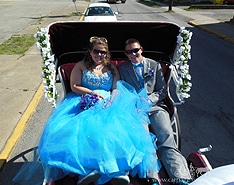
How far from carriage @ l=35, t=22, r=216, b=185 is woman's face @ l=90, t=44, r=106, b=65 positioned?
1.79ft

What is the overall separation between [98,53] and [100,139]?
136cm

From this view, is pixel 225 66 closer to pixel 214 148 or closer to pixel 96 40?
→ pixel 214 148

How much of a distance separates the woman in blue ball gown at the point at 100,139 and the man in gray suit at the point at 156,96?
0.16m

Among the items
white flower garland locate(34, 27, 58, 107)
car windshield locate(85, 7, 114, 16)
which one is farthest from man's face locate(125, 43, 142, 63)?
car windshield locate(85, 7, 114, 16)

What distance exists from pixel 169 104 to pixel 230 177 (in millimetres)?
2414

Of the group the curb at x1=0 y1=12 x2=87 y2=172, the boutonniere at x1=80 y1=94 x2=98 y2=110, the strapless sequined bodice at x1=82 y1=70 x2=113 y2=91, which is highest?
the strapless sequined bodice at x1=82 y1=70 x2=113 y2=91

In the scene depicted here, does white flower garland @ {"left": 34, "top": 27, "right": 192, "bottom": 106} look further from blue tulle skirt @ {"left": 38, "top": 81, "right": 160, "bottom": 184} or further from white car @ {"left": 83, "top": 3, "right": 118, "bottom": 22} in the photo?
white car @ {"left": 83, "top": 3, "right": 118, "bottom": 22}

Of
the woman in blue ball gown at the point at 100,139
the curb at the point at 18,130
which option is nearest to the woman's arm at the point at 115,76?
the woman in blue ball gown at the point at 100,139

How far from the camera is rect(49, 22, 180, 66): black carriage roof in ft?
13.0

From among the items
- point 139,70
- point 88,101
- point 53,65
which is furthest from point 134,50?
point 53,65

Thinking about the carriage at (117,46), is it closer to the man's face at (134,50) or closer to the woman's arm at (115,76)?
the woman's arm at (115,76)

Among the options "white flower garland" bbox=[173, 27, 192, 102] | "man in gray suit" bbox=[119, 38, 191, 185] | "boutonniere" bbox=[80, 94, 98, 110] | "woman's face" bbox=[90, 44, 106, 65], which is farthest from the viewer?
"white flower garland" bbox=[173, 27, 192, 102]

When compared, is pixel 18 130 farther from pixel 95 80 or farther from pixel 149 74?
pixel 149 74

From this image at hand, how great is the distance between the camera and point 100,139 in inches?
97.7
